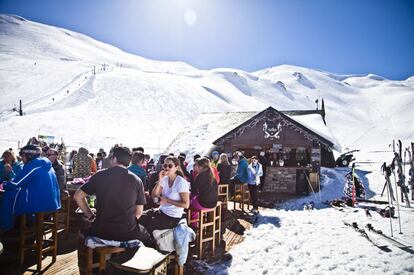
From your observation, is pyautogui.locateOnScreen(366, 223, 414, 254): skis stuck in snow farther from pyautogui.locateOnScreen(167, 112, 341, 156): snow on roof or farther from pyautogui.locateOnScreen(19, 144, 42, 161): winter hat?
pyautogui.locateOnScreen(167, 112, 341, 156): snow on roof

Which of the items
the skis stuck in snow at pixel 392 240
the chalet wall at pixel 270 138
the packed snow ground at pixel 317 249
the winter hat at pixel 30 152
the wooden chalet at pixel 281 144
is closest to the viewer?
the winter hat at pixel 30 152

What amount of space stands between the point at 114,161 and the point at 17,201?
2.12 metres

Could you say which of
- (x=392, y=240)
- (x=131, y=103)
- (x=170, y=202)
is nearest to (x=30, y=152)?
(x=170, y=202)

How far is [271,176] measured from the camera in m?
16.4

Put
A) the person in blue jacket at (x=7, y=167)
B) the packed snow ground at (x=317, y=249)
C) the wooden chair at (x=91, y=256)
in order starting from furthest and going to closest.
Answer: the person in blue jacket at (x=7, y=167) < the packed snow ground at (x=317, y=249) < the wooden chair at (x=91, y=256)

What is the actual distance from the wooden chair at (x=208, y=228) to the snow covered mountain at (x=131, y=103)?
89.2ft

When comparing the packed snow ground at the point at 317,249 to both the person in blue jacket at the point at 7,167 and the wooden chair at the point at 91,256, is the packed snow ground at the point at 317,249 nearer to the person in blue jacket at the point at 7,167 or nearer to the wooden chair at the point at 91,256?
the wooden chair at the point at 91,256

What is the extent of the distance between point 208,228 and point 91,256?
11.7 feet

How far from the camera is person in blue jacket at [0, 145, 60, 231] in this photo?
4551mm

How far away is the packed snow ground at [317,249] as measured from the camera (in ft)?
16.2

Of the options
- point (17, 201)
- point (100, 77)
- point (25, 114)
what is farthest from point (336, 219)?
point (100, 77)

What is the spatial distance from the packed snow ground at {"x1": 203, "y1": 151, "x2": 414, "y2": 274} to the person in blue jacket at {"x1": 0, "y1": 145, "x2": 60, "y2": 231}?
2922 millimetres

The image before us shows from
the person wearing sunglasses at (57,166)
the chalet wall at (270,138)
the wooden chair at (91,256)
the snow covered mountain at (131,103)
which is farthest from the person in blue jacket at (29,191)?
the snow covered mountain at (131,103)

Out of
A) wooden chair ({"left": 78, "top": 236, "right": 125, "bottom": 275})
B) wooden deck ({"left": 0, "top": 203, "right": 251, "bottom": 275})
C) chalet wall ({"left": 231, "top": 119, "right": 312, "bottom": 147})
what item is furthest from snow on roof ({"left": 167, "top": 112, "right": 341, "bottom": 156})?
wooden chair ({"left": 78, "top": 236, "right": 125, "bottom": 275})
